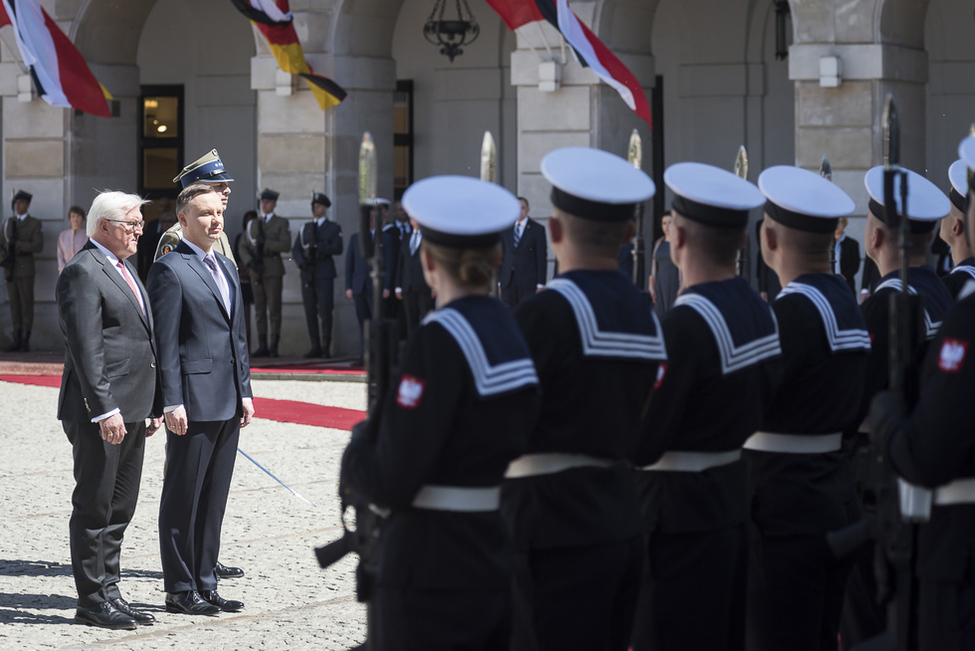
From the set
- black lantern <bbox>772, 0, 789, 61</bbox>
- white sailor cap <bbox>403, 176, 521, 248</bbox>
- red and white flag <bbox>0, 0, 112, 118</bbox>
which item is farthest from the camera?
black lantern <bbox>772, 0, 789, 61</bbox>

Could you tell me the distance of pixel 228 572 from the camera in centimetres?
661

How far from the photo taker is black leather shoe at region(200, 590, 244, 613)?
6.06 m

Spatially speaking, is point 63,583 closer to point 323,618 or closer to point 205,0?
point 323,618

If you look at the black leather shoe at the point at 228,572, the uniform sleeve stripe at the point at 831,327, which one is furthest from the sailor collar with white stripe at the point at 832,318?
the black leather shoe at the point at 228,572

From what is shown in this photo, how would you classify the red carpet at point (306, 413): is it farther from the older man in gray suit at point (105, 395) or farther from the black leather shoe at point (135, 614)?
the black leather shoe at point (135, 614)

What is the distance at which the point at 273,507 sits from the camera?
8.17 metres

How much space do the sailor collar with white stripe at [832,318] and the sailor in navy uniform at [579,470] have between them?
89cm

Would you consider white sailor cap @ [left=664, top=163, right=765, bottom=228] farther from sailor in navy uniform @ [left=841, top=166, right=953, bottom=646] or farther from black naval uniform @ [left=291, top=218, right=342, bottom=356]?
black naval uniform @ [left=291, top=218, right=342, bottom=356]

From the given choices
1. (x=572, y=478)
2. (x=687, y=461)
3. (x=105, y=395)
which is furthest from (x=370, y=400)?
(x=105, y=395)

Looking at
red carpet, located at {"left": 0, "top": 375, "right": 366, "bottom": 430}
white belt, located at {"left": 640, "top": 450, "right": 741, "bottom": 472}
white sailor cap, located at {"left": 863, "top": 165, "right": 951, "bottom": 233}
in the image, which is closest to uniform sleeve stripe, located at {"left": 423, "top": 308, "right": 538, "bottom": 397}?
white belt, located at {"left": 640, "top": 450, "right": 741, "bottom": 472}

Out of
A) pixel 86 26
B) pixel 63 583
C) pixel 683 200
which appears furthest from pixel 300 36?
pixel 683 200

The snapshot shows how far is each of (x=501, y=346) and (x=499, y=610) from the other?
591 mm

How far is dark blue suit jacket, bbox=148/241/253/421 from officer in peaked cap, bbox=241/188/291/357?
1070 cm

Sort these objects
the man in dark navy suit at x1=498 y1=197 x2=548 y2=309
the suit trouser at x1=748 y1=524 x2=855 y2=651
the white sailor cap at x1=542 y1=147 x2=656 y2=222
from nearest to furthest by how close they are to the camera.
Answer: the white sailor cap at x1=542 y1=147 x2=656 y2=222, the suit trouser at x1=748 y1=524 x2=855 y2=651, the man in dark navy suit at x1=498 y1=197 x2=548 y2=309
